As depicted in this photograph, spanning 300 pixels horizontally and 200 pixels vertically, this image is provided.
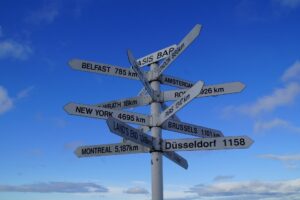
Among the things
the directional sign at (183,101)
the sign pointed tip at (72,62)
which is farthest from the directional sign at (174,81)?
the sign pointed tip at (72,62)

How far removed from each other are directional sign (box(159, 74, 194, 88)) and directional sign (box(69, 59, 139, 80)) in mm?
590

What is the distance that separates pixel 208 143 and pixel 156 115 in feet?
4.04

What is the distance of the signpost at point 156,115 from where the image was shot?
7.21 m

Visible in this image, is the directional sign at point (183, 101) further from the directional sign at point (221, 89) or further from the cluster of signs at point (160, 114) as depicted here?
the directional sign at point (221, 89)

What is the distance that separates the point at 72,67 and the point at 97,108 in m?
1.13

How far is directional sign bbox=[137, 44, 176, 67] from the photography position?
866 cm

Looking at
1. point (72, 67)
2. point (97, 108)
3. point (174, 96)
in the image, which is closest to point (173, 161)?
point (174, 96)

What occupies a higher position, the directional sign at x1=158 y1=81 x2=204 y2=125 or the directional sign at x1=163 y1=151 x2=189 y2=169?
the directional sign at x1=158 y1=81 x2=204 y2=125

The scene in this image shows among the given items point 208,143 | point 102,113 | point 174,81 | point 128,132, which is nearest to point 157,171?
point 208,143

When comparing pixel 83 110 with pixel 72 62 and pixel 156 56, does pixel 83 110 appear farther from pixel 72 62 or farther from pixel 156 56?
pixel 156 56

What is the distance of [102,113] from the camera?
25.1 feet

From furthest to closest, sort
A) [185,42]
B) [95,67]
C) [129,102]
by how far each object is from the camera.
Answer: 1. [129,102]
2. [95,67]
3. [185,42]

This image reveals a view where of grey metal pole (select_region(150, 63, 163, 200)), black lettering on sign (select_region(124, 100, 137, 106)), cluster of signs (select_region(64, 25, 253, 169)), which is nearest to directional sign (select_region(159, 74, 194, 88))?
cluster of signs (select_region(64, 25, 253, 169))

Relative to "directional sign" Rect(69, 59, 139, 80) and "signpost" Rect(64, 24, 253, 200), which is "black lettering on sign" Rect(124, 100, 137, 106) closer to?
"signpost" Rect(64, 24, 253, 200)
